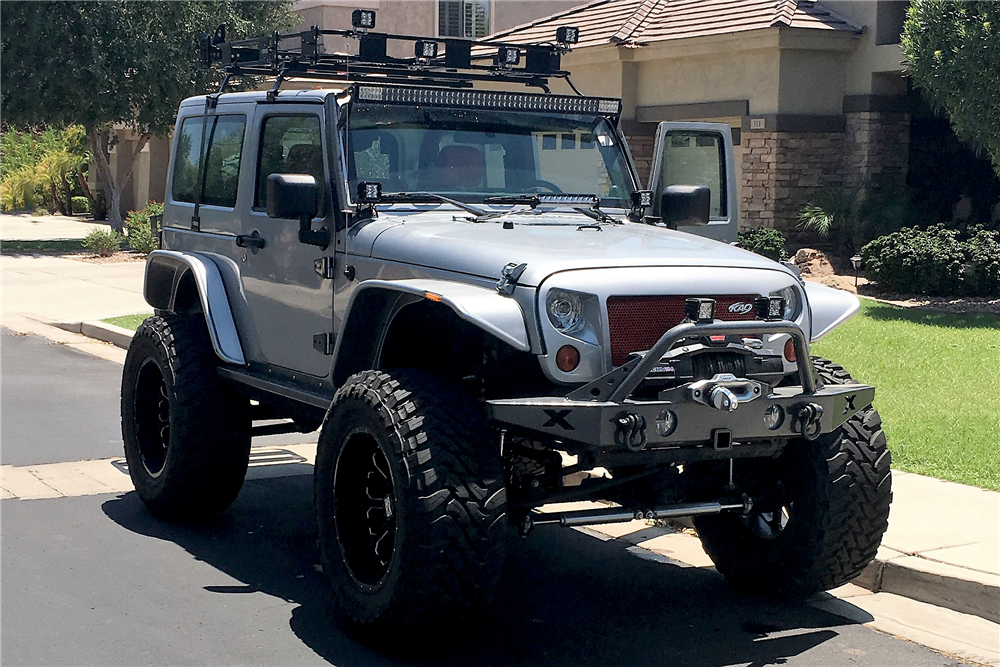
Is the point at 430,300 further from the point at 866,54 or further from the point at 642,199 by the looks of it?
the point at 866,54

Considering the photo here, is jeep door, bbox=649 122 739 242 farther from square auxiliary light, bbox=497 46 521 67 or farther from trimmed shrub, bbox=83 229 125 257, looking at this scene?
trimmed shrub, bbox=83 229 125 257

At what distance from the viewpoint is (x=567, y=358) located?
514 centimetres

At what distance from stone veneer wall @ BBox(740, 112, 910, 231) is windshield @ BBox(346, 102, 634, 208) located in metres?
13.7

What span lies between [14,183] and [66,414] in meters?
33.3

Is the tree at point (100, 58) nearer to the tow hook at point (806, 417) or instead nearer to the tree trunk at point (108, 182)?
the tree trunk at point (108, 182)

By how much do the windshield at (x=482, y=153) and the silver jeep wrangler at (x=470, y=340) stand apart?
0.04ft

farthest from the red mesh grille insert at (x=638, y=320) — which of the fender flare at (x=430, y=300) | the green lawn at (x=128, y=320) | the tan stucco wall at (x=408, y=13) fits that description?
the tan stucco wall at (x=408, y=13)

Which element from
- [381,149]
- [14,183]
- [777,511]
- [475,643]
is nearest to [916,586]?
[777,511]

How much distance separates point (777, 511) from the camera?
6070mm

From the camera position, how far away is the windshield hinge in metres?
5.22

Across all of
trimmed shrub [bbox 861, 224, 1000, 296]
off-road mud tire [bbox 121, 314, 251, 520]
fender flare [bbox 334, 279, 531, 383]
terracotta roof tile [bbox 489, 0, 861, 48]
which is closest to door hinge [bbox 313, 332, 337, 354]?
fender flare [bbox 334, 279, 531, 383]

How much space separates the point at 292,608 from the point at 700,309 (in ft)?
7.50

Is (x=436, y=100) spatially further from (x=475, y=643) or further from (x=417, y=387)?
(x=475, y=643)

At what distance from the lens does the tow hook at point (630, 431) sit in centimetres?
485
